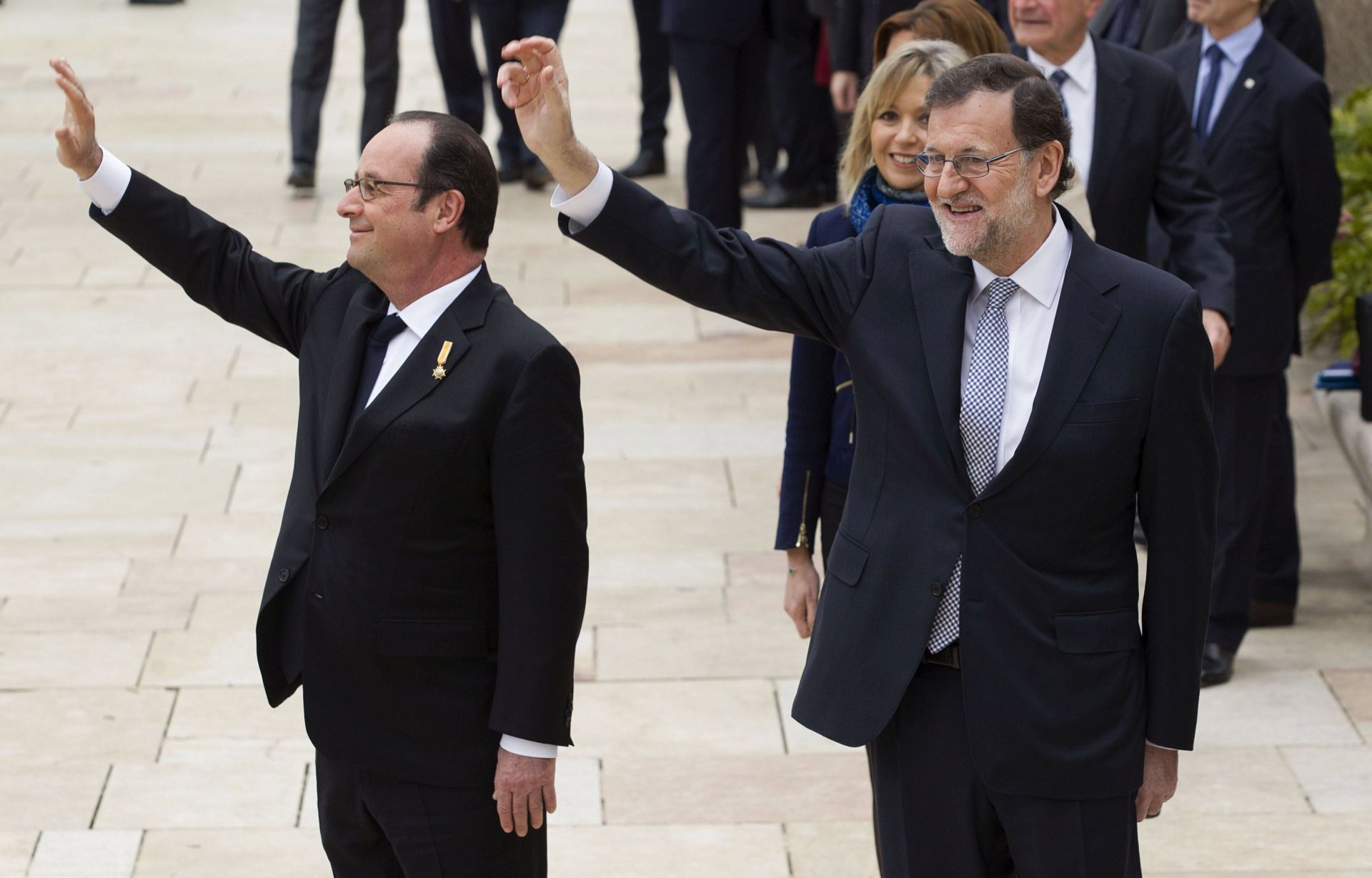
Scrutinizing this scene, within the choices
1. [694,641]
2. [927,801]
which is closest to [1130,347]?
[927,801]

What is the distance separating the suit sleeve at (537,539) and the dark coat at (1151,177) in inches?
82.2

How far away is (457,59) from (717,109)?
2.47 metres

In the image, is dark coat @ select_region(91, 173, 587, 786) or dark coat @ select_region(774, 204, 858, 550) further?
dark coat @ select_region(774, 204, 858, 550)

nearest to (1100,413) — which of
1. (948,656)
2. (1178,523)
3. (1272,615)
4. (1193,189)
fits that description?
(1178,523)

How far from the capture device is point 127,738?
5.14 metres

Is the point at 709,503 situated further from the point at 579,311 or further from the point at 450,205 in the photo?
the point at 450,205

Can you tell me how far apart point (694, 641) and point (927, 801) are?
2.73m

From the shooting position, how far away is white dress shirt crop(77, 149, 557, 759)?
3.18 meters

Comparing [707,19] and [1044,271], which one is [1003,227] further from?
[707,19]

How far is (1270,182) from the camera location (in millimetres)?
5582

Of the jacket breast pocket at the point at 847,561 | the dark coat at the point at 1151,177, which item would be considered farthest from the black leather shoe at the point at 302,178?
the jacket breast pocket at the point at 847,561

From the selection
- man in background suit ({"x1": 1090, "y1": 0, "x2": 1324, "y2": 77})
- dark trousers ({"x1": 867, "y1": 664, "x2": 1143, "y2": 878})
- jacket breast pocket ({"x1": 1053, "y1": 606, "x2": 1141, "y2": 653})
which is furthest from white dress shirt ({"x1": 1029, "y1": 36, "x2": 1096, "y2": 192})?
dark trousers ({"x1": 867, "y1": 664, "x2": 1143, "y2": 878})

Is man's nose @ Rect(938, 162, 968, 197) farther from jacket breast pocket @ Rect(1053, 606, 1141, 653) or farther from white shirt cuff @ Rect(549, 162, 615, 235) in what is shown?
jacket breast pocket @ Rect(1053, 606, 1141, 653)

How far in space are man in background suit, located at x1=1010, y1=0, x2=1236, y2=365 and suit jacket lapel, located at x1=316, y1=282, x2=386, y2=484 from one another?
222 centimetres
